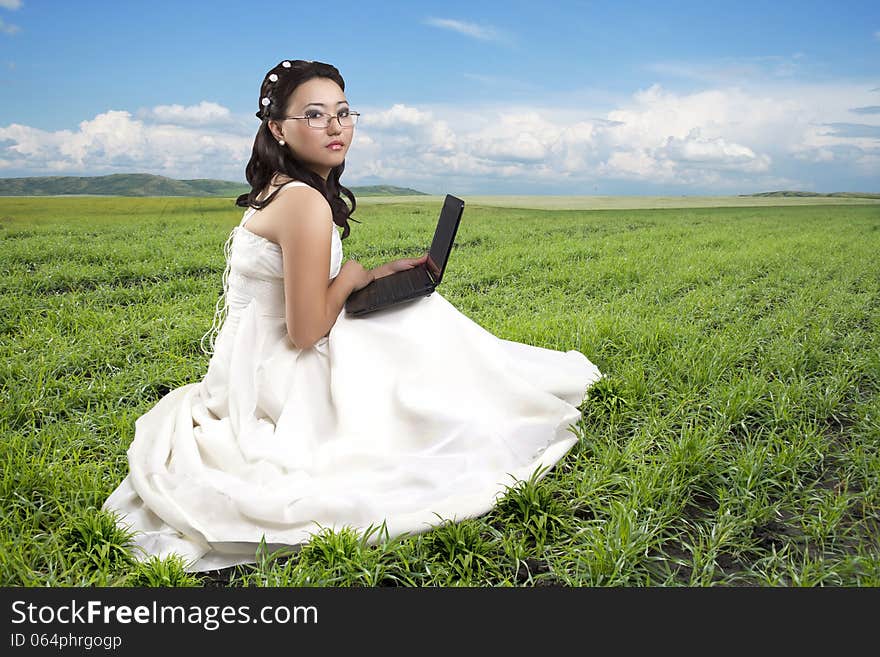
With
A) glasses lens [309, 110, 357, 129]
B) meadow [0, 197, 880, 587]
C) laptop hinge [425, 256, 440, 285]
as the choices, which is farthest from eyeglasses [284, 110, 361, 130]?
meadow [0, 197, 880, 587]

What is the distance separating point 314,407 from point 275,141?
1093 millimetres

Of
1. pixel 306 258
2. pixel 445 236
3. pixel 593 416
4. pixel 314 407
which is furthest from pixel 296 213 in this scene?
pixel 593 416

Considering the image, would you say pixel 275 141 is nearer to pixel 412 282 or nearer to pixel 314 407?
pixel 412 282

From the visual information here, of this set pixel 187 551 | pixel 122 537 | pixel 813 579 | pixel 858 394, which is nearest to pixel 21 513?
pixel 122 537

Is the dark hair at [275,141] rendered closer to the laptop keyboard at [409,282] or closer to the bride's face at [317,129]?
the bride's face at [317,129]

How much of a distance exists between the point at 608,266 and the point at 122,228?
21.9ft

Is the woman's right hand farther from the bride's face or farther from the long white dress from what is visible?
the bride's face

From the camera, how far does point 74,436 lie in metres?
3.21

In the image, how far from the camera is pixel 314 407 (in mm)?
2854

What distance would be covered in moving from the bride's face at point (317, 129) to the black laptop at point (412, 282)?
1.73ft

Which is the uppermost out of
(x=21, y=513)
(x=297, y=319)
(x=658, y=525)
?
(x=297, y=319)

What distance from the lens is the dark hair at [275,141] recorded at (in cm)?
267

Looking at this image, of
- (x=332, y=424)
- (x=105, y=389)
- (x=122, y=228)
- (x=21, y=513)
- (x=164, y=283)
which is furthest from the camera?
(x=122, y=228)

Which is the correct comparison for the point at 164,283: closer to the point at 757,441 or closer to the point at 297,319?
the point at 297,319
